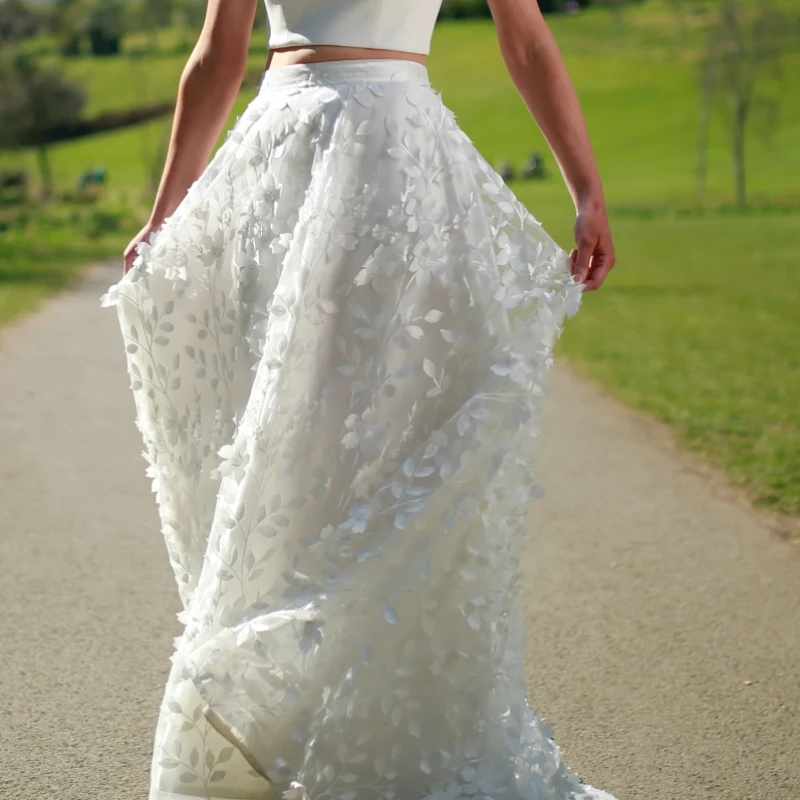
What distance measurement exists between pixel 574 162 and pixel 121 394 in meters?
5.38

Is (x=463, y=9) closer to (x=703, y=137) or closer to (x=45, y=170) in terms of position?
(x=703, y=137)

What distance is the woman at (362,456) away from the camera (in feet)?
7.18

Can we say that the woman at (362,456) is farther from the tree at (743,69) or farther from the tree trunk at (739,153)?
the tree at (743,69)

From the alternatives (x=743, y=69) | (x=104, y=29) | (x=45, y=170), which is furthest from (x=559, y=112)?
(x=104, y=29)

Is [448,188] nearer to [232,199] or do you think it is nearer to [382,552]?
[232,199]

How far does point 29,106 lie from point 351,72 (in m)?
27.8

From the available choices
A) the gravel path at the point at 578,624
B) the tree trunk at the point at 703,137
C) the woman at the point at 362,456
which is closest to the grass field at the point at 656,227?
the tree trunk at the point at 703,137

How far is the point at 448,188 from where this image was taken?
2.28 metres

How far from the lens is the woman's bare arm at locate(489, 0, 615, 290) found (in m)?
2.36

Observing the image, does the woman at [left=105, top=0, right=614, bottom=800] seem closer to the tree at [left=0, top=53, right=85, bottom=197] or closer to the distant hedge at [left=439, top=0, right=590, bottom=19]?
the distant hedge at [left=439, top=0, right=590, bottom=19]

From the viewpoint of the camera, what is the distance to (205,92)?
2328 mm

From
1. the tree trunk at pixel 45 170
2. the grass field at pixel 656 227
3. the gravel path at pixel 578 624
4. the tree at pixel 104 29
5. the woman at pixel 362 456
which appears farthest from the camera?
the tree at pixel 104 29

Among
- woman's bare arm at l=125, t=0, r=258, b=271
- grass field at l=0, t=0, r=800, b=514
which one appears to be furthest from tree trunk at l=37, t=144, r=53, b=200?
woman's bare arm at l=125, t=0, r=258, b=271

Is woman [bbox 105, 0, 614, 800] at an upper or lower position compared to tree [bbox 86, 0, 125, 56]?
upper
